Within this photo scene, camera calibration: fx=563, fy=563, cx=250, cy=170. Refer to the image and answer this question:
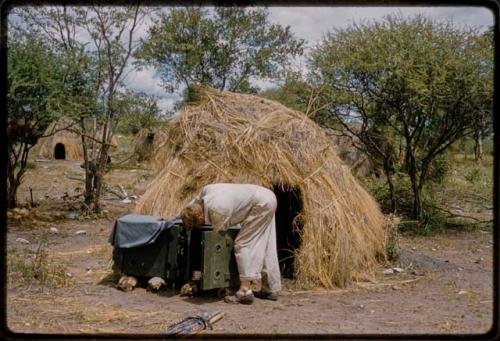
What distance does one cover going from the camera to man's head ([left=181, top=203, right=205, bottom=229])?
684 centimetres

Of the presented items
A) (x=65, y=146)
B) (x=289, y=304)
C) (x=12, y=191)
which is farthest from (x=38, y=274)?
(x=65, y=146)

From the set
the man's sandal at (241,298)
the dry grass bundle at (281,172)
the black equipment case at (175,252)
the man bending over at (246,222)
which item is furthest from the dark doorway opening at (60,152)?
the man's sandal at (241,298)

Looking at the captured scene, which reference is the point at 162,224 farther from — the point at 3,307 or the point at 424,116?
the point at 424,116

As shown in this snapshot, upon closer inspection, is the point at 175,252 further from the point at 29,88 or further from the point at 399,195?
the point at 399,195

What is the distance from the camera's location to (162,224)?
7195mm

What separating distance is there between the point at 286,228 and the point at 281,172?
5.36 ft

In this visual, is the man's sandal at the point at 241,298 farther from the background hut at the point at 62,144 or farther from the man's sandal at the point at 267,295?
the background hut at the point at 62,144

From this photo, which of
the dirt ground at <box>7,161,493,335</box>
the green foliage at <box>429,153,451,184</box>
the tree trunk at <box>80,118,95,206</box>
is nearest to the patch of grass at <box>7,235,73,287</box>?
the dirt ground at <box>7,161,493,335</box>

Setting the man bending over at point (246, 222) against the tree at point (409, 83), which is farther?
the tree at point (409, 83)

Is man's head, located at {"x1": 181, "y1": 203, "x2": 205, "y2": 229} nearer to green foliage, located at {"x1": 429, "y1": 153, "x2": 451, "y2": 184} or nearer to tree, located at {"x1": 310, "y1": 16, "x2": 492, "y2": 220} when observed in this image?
tree, located at {"x1": 310, "y1": 16, "x2": 492, "y2": 220}

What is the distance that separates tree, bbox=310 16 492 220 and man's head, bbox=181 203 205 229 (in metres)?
7.21

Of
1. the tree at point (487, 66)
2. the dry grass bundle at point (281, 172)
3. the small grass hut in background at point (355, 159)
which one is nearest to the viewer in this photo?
the dry grass bundle at point (281, 172)

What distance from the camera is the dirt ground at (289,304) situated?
19.9ft

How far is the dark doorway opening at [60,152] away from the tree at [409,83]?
1655 centimetres
